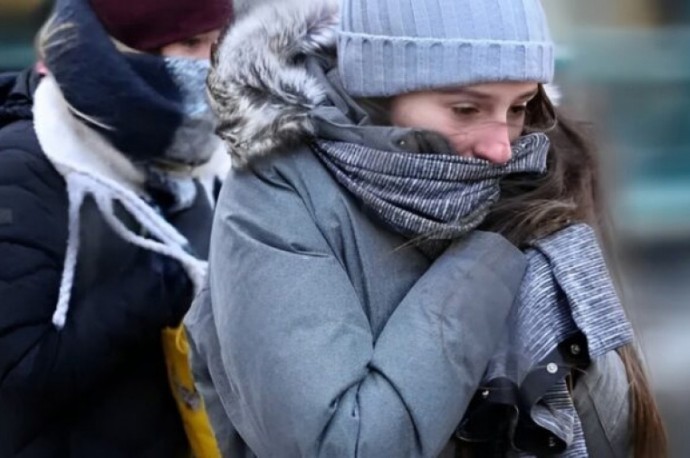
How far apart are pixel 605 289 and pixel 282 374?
447mm

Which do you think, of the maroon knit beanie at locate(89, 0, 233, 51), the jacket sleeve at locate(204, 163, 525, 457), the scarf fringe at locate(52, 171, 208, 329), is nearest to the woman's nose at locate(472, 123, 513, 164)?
the jacket sleeve at locate(204, 163, 525, 457)

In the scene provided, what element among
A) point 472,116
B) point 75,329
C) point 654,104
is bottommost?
point 654,104

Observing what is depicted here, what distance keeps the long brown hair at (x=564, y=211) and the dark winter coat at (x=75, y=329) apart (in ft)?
2.85

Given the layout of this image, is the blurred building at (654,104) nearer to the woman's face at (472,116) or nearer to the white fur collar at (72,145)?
the white fur collar at (72,145)

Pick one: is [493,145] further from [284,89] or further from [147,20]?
[147,20]

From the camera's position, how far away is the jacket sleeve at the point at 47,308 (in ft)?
7.48

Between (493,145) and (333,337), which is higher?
(493,145)

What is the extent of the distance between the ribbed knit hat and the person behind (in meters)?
0.82

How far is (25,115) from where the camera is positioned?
2480 mm

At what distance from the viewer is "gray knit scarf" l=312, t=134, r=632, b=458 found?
1640 millimetres

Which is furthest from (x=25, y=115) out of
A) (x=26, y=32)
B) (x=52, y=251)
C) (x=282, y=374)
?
(x=26, y=32)

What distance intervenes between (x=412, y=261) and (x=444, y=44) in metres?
0.29

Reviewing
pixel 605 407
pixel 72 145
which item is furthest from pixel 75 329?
pixel 605 407

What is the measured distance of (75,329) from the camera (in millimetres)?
2320
